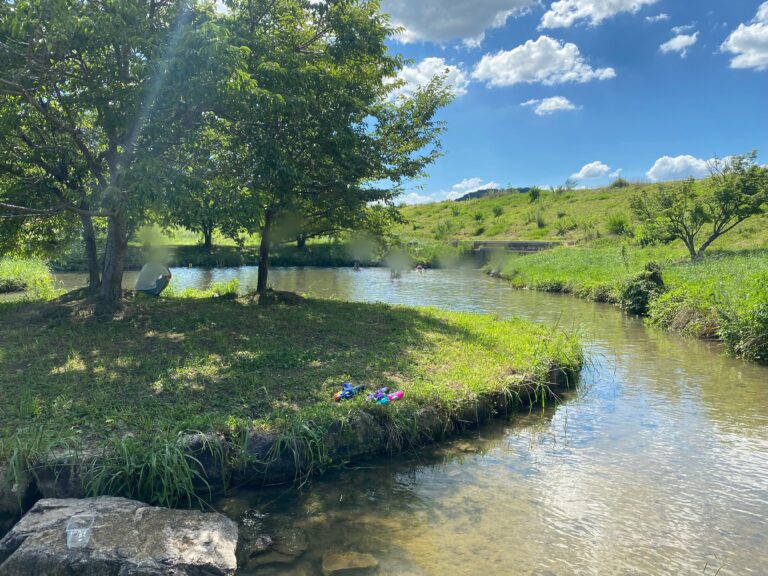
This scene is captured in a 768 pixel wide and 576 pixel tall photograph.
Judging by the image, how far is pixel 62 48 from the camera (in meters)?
8.45

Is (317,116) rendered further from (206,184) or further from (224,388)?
(224,388)

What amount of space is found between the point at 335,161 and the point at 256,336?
460cm

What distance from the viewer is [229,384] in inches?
295

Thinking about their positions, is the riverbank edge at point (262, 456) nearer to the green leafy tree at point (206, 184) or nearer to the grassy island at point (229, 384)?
the grassy island at point (229, 384)

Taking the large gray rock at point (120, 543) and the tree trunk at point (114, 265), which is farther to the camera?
the tree trunk at point (114, 265)

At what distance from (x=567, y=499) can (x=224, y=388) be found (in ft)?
15.3

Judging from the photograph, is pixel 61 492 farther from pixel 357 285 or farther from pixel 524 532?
pixel 357 285

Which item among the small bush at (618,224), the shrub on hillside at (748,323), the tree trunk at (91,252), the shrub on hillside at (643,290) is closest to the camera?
the shrub on hillside at (748,323)

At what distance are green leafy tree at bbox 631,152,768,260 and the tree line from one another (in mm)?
16538

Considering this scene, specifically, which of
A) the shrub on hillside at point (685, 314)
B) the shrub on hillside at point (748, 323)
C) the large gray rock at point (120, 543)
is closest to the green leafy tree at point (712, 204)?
the shrub on hillside at point (685, 314)

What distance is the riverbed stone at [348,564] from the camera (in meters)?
4.66

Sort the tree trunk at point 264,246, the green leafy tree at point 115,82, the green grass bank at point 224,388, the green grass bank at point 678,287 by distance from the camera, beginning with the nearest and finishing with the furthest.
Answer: the green grass bank at point 224,388, the green leafy tree at point 115,82, the green grass bank at point 678,287, the tree trunk at point 264,246


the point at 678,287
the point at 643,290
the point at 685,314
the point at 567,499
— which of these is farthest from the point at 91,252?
the point at 678,287

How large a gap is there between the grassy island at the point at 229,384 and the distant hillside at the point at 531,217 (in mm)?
28946
